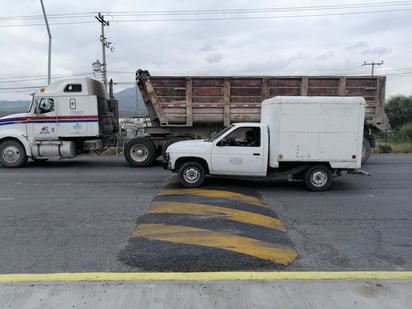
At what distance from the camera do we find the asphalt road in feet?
13.7

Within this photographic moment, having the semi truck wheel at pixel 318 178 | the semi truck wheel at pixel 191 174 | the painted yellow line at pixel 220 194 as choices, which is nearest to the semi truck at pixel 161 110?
the semi truck wheel at pixel 191 174

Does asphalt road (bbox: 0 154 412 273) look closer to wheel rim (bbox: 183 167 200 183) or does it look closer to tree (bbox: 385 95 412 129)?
wheel rim (bbox: 183 167 200 183)

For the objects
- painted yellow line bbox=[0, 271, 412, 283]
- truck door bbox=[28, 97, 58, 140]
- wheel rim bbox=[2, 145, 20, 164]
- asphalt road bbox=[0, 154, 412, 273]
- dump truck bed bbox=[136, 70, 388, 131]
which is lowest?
asphalt road bbox=[0, 154, 412, 273]

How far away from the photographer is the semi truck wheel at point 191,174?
8.55 m

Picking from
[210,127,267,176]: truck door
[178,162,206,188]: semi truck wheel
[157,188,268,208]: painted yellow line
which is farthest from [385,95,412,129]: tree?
[157,188,268,208]: painted yellow line

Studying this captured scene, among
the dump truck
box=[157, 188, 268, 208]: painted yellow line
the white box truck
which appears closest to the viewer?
box=[157, 188, 268, 208]: painted yellow line

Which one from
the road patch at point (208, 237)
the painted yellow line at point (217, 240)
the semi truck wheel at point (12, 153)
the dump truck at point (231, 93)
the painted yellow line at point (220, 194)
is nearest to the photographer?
the road patch at point (208, 237)

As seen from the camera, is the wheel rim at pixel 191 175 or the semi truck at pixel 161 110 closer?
the wheel rim at pixel 191 175

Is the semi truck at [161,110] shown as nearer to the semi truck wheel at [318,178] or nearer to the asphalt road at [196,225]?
the asphalt road at [196,225]

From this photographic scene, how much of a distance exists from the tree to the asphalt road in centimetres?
5007

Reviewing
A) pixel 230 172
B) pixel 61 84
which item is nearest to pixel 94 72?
pixel 61 84

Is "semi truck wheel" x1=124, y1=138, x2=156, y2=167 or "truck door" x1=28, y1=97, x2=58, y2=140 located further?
"semi truck wheel" x1=124, y1=138, x2=156, y2=167

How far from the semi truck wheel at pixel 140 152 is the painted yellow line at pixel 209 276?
29.7 ft

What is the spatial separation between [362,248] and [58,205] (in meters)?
5.60
